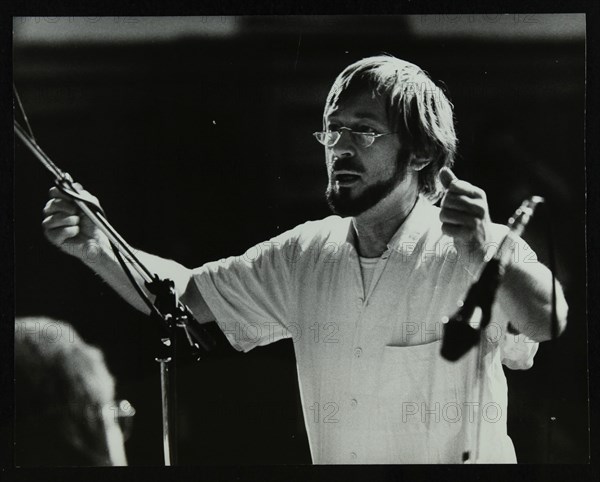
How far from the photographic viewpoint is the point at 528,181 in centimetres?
217

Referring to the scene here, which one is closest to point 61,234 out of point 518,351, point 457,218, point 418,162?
point 418,162

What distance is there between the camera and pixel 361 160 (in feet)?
7.13

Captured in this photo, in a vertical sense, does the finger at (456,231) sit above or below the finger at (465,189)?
below

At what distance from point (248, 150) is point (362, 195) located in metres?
0.40

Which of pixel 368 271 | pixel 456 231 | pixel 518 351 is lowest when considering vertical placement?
pixel 518 351

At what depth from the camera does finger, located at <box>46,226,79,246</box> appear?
7.26 feet

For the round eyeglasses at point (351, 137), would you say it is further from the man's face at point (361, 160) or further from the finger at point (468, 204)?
the finger at point (468, 204)

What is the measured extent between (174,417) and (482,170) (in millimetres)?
1268

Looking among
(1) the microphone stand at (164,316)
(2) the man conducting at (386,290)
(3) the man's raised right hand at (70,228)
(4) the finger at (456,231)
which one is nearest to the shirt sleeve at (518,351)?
(2) the man conducting at (386,290)

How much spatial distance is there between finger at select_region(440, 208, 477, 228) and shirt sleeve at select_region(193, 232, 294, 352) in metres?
0.49

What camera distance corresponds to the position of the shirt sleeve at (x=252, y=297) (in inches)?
86.4

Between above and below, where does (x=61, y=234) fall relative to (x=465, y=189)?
below

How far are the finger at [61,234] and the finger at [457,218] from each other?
1.19 m

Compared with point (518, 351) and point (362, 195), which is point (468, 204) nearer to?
point (362, 195)
